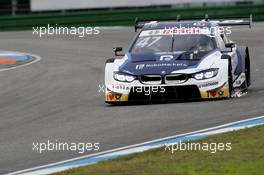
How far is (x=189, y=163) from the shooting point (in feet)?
26.8

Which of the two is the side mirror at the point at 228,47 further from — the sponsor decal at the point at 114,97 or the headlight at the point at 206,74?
the sponsor decal at the point at 114,97

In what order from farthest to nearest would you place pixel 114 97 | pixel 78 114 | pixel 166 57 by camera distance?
pixel 166 57 < pixel 114 97 < pixel 78 114

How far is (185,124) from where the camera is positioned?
10758mm

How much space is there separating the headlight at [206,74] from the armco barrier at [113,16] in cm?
1933

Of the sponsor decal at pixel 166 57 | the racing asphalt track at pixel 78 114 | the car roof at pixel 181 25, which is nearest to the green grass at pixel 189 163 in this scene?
the racing asphalt track at pixel 78 114

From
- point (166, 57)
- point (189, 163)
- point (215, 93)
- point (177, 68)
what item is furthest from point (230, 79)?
point (189, 163)

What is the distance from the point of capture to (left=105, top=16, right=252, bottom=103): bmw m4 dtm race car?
12922 millimetres

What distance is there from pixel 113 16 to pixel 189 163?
84.9ft

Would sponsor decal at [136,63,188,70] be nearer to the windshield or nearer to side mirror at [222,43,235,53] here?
the windshield

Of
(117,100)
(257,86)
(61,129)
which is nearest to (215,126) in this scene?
(61,129)

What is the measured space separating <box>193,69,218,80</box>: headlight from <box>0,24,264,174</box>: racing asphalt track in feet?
1.34

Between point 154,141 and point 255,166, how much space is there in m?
1.99

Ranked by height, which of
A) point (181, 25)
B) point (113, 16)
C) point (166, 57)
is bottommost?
point (113, 16)

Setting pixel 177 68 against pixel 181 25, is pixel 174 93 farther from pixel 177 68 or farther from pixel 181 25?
pixel 181 25
